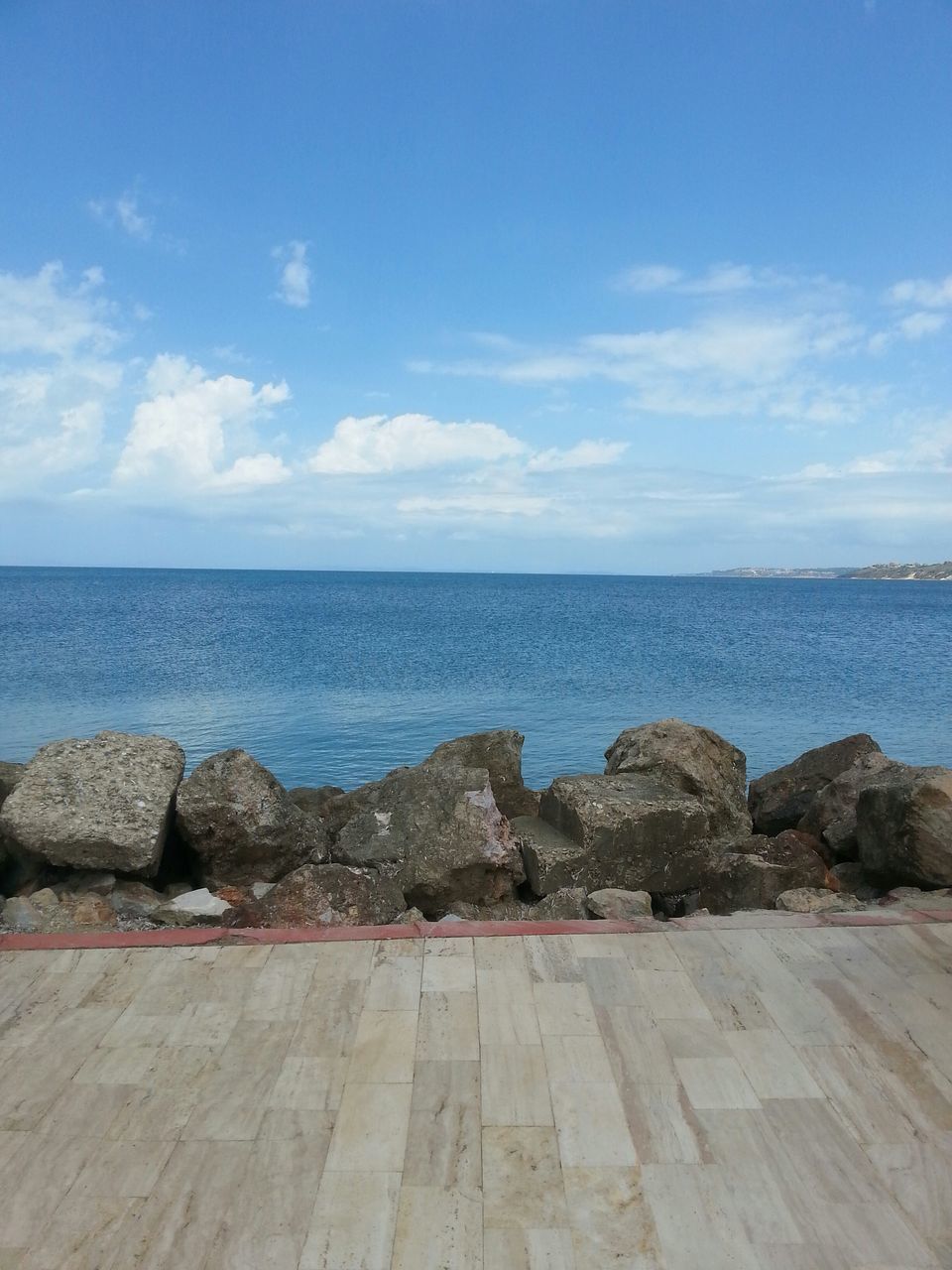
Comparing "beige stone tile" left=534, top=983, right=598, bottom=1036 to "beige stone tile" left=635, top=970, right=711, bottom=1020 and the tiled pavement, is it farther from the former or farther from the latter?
"beige stone tile" left=635, top=970, right=711, bottom=1020

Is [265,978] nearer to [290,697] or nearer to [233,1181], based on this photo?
[233,1181]

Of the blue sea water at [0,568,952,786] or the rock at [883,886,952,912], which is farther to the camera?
the blue sea water at [0,568,952,786]

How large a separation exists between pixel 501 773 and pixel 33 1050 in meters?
6.23

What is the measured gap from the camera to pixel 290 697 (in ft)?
89.8

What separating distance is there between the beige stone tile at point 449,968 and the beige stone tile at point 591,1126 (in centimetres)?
115

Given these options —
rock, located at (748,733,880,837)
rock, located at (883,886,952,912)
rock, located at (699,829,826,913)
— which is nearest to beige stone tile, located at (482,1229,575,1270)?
rock, located at (883,886,952,912)

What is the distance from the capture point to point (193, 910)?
24.7ft

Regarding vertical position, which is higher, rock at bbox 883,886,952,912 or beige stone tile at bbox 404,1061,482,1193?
beige stone tile at bbox 404,1061,482,1193

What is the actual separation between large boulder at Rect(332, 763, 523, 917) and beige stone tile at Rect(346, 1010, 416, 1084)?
2.80 metres

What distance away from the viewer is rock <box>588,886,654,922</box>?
720cm

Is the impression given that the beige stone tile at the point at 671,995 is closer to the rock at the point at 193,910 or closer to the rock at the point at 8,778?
the rock at the point at 193,910

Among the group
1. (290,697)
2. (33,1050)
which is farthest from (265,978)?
(290,697)

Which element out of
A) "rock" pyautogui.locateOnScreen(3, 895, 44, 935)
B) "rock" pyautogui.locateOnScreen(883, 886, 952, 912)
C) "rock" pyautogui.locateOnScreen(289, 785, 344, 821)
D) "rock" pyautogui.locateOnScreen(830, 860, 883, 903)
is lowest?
"rock" pyautogui.locateOnScreen(289, 785, 344, 821)

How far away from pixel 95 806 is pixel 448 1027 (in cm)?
450
